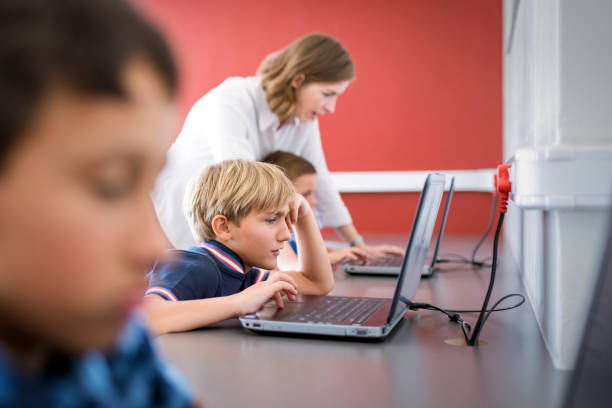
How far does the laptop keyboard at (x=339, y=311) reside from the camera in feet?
2.94

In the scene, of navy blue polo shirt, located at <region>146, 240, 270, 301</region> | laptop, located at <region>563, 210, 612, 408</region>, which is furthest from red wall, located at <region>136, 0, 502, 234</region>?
laptop, located at <region>563, 210, 612, 408</region>

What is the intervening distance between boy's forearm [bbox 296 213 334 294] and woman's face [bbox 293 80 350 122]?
1.87 feet

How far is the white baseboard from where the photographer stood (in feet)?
11.4

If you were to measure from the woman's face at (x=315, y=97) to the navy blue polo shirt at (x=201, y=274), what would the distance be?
737mm

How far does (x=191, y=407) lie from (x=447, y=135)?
3372 mm

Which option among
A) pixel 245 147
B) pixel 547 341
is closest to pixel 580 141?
pixel 547 341

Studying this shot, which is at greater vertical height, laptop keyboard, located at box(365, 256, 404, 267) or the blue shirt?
the blue shirt

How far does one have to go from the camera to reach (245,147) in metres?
1.65

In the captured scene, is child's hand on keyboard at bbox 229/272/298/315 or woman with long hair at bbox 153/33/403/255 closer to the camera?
child's hand on keyboard at bbox 229/272/298/315

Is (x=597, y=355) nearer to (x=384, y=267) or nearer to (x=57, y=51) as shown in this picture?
(x=57, y=51)

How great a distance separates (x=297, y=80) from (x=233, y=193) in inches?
27.2

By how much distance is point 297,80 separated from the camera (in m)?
1.79

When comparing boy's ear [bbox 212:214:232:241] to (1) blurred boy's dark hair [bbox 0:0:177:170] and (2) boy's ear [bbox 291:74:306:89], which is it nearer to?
(2) boy's ear [bbox 291:74:306:89]

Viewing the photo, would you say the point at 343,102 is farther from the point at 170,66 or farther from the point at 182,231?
the point at 170,66
